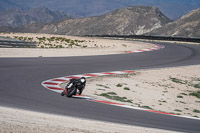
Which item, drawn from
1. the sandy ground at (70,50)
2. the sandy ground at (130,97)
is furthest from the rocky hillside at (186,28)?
the sandy ground at (130,97)

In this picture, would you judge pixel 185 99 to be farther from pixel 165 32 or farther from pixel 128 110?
pixel 165 32

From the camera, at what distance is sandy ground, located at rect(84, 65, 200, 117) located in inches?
526

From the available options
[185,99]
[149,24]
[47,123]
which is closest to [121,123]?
[47,123]

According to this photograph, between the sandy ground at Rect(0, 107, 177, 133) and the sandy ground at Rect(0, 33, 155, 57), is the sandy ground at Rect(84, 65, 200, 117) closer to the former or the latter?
the sandy ground at Rect(0, 107, 177, 133)

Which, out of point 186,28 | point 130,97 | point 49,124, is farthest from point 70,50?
point 186,28

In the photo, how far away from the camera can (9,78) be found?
50.2 feet

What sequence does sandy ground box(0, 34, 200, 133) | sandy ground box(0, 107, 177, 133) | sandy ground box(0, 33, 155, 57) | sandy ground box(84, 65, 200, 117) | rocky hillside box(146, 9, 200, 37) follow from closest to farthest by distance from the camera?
1. sandy ground box(0, 107, 177, 133)
2. sandy ground box(0, 34, 200, 133)
3. sandy ground box(84, 65, 200, 117)
4. sandy ground box(0, 33, 155, 57)
5. rocky hillside box(146, 9, 200, 37)

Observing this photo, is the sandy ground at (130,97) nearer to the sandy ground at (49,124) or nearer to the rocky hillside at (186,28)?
the sandy ground at (49,124)

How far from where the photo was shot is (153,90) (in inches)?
630

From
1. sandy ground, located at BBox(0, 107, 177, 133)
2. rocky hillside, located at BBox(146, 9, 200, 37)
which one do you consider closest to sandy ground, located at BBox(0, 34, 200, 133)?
sandy ground, located at BBox(0, 107, 177, 133)

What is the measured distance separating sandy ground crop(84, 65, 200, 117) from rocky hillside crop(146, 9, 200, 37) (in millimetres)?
104880

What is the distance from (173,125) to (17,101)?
12.9 ft

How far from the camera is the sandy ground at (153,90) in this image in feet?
43.8

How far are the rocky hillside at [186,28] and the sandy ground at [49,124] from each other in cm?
11554
